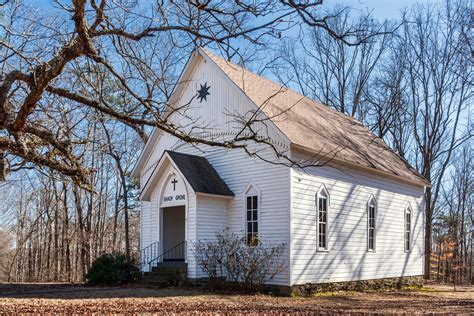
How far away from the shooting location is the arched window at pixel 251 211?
1786 cm

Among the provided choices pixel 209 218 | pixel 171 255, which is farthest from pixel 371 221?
pixel 171 255

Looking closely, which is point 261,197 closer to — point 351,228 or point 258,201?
point 258,201

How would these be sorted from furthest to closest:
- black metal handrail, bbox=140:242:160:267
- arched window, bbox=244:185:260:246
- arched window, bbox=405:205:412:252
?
arched window, bbox=405:205:412:252 < black metal handrail, bbox=140:242:160:267 < arched window, bbox=244:185:260:246

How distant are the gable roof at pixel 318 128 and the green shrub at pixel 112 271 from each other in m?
7.42

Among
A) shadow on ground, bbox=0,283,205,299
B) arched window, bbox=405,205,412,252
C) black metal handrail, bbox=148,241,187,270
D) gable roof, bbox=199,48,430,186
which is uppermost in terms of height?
Answer: gable roof, bbox=199,48,430,186

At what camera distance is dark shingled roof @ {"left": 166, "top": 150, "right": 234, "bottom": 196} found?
17.9 meters

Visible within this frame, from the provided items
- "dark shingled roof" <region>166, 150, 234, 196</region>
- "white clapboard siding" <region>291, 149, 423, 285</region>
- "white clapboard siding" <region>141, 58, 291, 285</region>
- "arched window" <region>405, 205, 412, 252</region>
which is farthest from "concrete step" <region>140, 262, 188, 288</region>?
"arched window" <region>405, 205, 412, 252</region>

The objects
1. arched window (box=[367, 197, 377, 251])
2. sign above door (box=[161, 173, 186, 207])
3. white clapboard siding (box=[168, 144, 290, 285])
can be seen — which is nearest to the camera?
white clapboard siding (box=[168, 144, 290, 285])

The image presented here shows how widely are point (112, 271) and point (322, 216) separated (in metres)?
7.64

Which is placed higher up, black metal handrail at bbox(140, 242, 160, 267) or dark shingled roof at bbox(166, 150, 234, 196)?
dark shingled roof at bbox(166, 150, 234, 196)

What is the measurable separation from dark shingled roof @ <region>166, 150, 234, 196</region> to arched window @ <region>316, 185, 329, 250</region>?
3.06 meters

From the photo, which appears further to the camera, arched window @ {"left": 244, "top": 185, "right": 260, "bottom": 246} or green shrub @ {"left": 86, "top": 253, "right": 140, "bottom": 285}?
green shrub @ {"left": 86, "top": 253, "right": 140, "bottom": 285}

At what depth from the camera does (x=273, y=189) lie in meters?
17.4

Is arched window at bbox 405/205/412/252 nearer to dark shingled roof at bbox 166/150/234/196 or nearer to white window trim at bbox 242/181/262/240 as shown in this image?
white window trim at bbox 242/181/262/240
